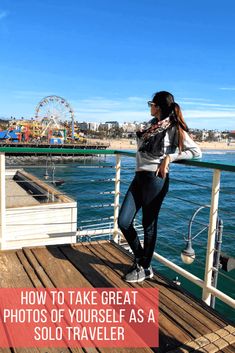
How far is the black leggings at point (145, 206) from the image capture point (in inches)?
89.5

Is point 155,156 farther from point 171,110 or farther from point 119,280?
point 119,280

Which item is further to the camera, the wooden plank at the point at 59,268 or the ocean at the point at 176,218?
the ocean at the point at 176,218

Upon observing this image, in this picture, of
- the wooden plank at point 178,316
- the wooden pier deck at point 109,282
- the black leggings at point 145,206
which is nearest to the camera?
the wooden pier deck at point 109,282

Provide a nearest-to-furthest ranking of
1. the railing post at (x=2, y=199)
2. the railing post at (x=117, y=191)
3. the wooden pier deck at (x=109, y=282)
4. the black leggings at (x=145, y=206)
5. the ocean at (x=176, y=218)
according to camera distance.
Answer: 1. the wooden pier deck at (x=109, y=282)
2. the black leggings at (x=145, y=206)
3. the railing post at (x=2, y=199)
4. the ocean at (x=176, y=218)
5. the railing post at (x=117, y=191)

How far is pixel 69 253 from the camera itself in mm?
2977

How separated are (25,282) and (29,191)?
37.5 feet

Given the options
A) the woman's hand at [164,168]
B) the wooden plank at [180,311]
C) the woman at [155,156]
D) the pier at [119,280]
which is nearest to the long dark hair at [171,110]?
the woman at [155,156]

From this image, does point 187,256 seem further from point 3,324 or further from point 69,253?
point 3,324

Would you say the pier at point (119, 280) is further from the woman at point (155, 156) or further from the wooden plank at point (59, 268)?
the woman at point (155, 156)

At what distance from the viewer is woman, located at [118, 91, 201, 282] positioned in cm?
219

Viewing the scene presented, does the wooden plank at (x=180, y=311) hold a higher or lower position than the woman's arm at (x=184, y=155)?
lower

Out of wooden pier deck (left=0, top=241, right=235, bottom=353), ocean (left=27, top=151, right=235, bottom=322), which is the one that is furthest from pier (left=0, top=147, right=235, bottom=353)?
ocean (left=27, top=151, right=235, bottom=322)

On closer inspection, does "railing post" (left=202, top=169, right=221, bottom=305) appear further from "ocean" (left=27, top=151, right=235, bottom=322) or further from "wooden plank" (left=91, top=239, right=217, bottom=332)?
"wooden plank" (left=91, top=239, right=217, bottom=332)

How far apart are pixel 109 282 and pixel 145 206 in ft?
2.12
